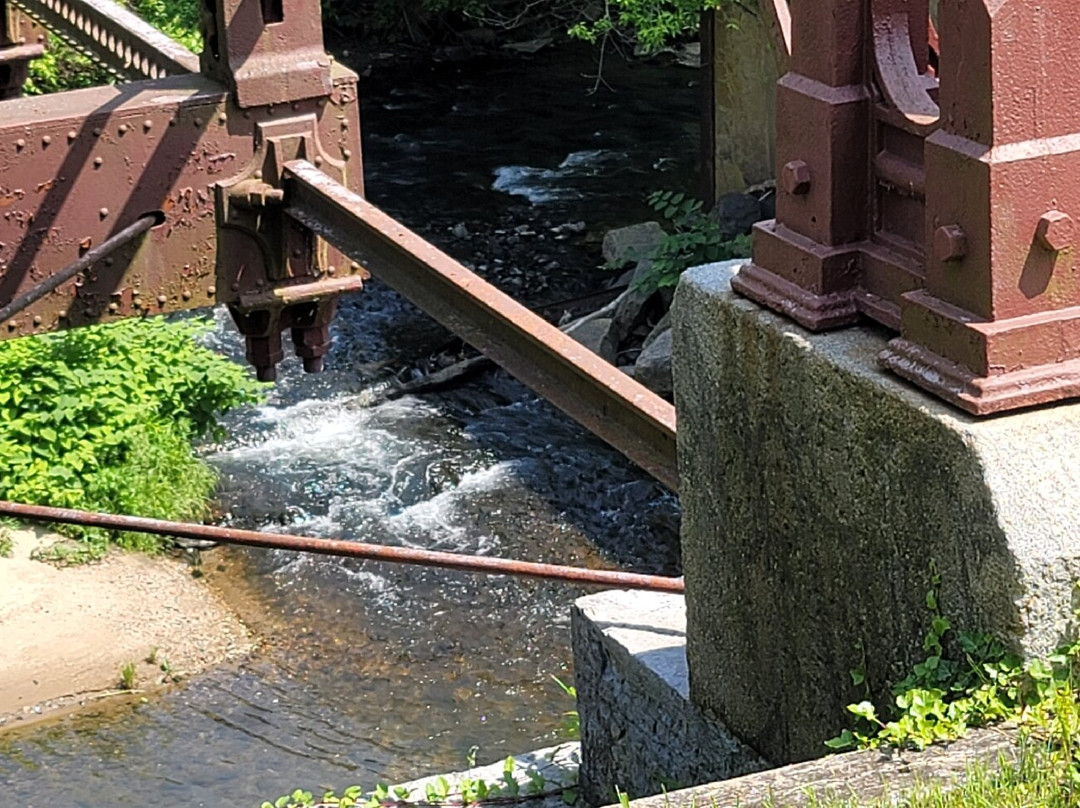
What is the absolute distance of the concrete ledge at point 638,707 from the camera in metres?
3.74

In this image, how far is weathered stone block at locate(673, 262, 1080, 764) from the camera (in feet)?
8.66

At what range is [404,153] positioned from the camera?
21047 millimetres

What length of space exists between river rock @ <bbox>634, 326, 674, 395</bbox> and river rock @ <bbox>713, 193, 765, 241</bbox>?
5.76 ft

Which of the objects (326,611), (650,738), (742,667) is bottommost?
(326,611)

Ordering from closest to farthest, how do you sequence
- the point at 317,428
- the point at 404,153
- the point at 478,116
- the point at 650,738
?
1. the point at 650,738
2. the point at 317,428
3. the point at 404,153
4. the point at 478,116

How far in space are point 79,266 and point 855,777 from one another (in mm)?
3869

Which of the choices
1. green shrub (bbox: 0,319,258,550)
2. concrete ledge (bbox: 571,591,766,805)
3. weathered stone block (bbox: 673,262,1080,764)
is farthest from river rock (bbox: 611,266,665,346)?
weathered stone block (bbox: 673,262,1080,764)

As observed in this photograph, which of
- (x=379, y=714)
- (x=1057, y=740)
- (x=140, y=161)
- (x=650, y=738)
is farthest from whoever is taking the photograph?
(x=379, y=714)

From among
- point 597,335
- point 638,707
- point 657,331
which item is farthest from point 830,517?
point 597,335

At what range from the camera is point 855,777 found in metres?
2.68

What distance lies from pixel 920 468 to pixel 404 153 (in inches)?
734

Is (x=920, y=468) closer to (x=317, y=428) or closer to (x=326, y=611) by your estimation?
(x=326, y=611)

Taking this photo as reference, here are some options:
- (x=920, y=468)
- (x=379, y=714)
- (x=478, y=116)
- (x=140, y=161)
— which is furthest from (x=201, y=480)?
(x=920, y=468)

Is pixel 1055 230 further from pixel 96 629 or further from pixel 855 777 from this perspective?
pixel 96 629
